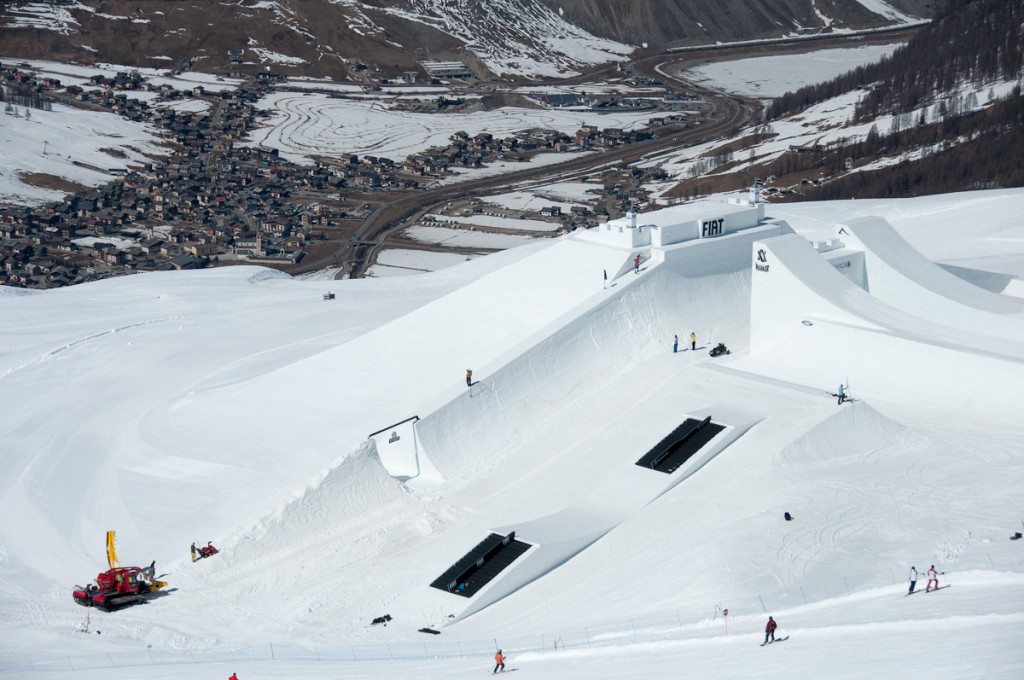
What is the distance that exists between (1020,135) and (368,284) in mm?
50367

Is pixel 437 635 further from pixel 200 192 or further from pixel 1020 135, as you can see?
pixel 200 192

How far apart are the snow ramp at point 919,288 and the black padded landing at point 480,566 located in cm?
1698

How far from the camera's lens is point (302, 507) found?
2859 centimetres

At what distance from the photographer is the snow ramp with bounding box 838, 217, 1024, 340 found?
121 feet

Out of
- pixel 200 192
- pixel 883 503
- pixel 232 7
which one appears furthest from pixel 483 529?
pixel 232 7

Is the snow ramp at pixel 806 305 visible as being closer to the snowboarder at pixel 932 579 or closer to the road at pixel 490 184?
the snowboarder at pixel 932 579

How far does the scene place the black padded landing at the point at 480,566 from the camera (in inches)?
1023

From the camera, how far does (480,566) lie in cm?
2636

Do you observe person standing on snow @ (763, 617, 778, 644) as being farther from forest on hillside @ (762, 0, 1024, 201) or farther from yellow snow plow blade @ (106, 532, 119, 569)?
forest on hillside @ (762, 0, 1024, 201)

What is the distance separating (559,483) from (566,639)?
5944 mm

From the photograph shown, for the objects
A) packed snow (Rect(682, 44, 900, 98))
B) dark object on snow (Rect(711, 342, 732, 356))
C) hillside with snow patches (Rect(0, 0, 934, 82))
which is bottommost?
dark object on snow (Rect(711, 342, 732, 356))

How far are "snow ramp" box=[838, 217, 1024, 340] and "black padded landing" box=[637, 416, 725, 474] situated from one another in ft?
34.7

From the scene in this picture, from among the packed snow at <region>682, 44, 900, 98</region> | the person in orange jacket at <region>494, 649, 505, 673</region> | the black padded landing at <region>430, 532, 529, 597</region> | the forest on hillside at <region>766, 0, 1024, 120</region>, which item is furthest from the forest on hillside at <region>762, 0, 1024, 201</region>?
the person in orange jacket at <region>494, 649, 505, 673</region>

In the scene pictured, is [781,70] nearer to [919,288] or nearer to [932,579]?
[919,288]
